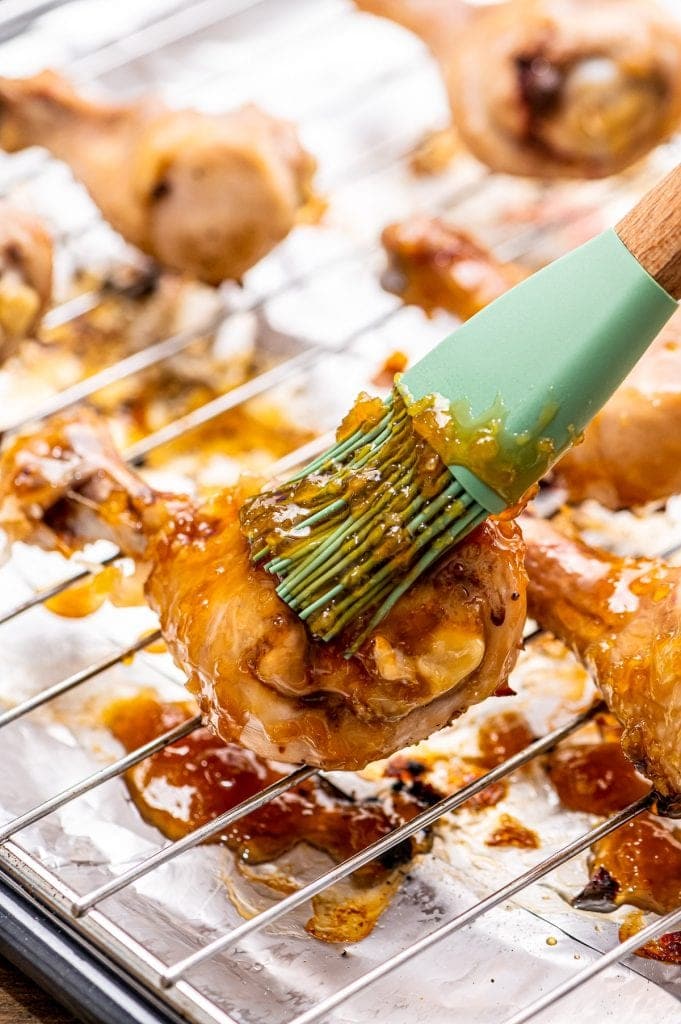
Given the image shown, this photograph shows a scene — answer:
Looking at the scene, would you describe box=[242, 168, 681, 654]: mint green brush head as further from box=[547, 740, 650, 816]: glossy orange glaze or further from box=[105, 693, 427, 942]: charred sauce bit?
box=[547, 740, 650, 816]: glossy orange glaze

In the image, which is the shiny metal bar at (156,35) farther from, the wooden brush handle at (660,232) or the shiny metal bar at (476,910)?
the shiny metal bar at (476,910)

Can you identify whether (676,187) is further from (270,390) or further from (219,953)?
(270,390)

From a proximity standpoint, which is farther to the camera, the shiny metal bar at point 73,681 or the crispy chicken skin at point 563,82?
the crispy chicken skin at point 563,82

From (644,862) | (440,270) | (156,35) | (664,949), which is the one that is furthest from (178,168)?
(664,949)

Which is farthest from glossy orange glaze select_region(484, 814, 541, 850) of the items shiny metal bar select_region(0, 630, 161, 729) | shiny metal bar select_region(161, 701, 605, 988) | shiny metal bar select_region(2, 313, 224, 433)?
shiny metal bar select_region(2, 313, 224, 433)

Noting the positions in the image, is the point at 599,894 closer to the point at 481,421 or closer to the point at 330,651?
the point at 330,651

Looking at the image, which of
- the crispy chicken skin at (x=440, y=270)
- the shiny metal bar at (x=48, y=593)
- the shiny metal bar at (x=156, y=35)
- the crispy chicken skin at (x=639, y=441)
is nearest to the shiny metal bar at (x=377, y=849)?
the crispy chicken skin at (x=639, y=441)

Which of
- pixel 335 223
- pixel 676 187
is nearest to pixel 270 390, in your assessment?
pixel 335 223
